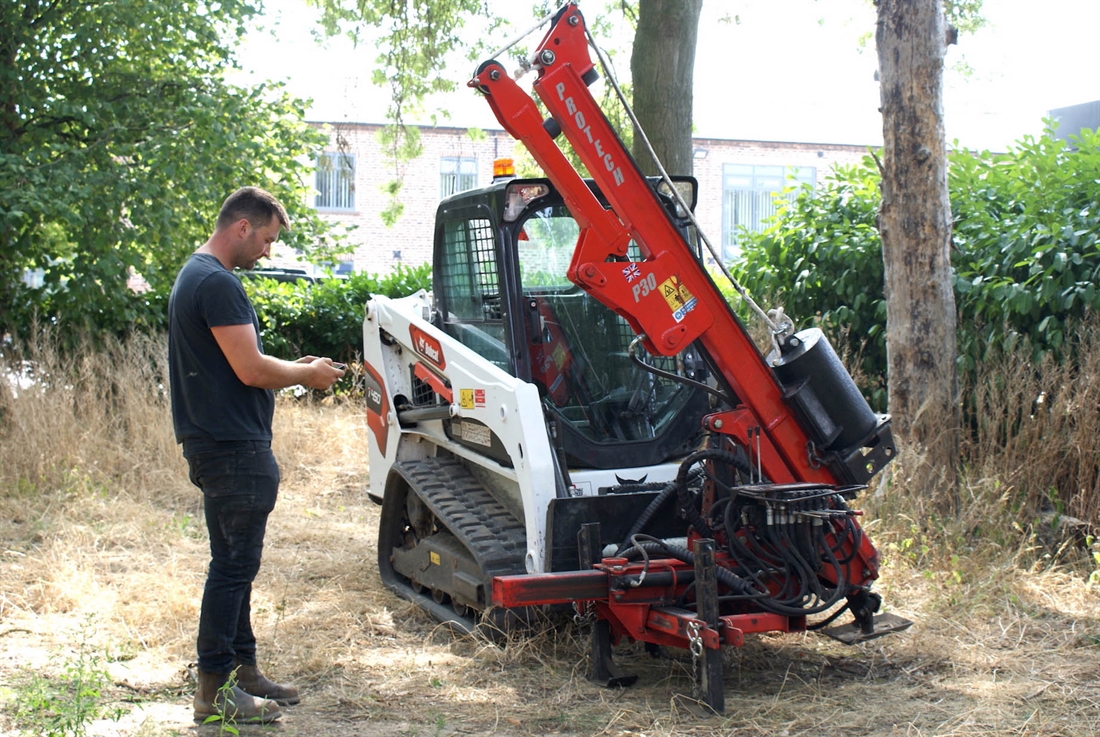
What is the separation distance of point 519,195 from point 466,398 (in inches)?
40.3

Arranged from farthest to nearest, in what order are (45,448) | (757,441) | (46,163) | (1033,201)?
(46,163) → (45,448) → (1033,201) → (757,441)

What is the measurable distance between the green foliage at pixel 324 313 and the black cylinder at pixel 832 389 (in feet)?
29.4

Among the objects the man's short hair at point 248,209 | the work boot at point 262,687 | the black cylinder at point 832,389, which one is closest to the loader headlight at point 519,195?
the man's short hair at point 248,209

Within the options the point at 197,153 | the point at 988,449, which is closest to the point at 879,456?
the point at 988,449

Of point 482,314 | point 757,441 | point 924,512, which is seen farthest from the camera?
point 924,512

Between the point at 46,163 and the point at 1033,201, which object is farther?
the point at 46,163

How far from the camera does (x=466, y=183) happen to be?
30406 millimetres

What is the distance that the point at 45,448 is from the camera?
9102mm

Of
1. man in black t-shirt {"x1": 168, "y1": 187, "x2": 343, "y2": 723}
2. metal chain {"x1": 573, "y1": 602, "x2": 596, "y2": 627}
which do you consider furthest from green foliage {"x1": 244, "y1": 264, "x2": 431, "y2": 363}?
man in black t-shirt {"x1": 168, "y1": 187, "x2": 343, "y2": 723}

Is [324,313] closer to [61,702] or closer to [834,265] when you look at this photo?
[834,265]

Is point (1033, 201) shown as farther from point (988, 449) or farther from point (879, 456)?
point (879, 456)

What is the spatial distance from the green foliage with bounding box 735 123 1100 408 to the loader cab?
8.52 ft

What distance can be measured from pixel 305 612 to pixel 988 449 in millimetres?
4207

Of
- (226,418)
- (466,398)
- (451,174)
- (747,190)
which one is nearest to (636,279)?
(466,398)
